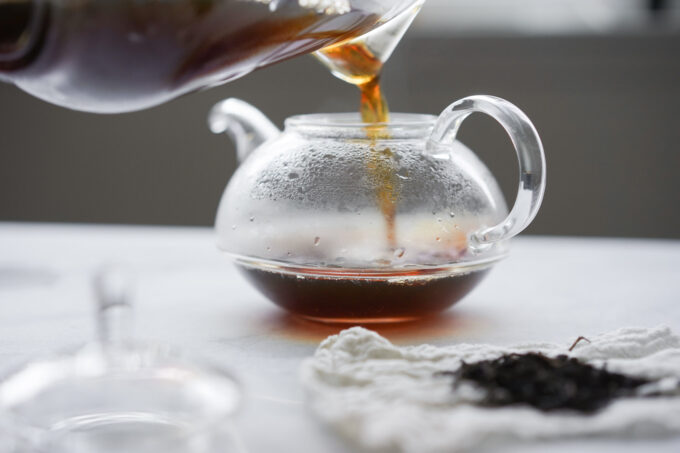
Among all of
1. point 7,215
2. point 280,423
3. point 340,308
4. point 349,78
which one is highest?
point 7,215

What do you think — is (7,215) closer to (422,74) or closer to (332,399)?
(422,74)

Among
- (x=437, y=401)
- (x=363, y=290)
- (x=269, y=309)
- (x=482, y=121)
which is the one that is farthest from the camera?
(x=482, y=121)

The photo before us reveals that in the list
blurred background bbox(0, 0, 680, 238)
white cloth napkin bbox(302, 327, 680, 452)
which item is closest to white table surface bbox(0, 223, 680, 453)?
white cloth napkin bbox(302, 327, 680, 452)

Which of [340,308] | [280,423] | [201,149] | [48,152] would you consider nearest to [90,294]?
[340,308]

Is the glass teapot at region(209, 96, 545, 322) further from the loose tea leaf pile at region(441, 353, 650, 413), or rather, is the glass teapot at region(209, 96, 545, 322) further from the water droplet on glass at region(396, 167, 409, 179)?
the loose tea leaf pile at region(441, 353, 650, 413)

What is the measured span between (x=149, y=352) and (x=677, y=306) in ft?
1.61

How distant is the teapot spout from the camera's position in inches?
31.0

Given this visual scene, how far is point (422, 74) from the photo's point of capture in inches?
84.9

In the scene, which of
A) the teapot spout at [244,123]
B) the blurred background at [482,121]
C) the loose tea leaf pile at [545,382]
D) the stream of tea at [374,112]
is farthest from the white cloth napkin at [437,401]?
the blurred background at [482,121]

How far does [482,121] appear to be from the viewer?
6.92ft

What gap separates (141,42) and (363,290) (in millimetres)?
243

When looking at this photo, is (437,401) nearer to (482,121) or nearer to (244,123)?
(244,123)

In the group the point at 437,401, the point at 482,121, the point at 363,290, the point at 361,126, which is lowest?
the point at 437,401

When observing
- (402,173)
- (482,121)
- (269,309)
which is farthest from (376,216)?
(482,121)
